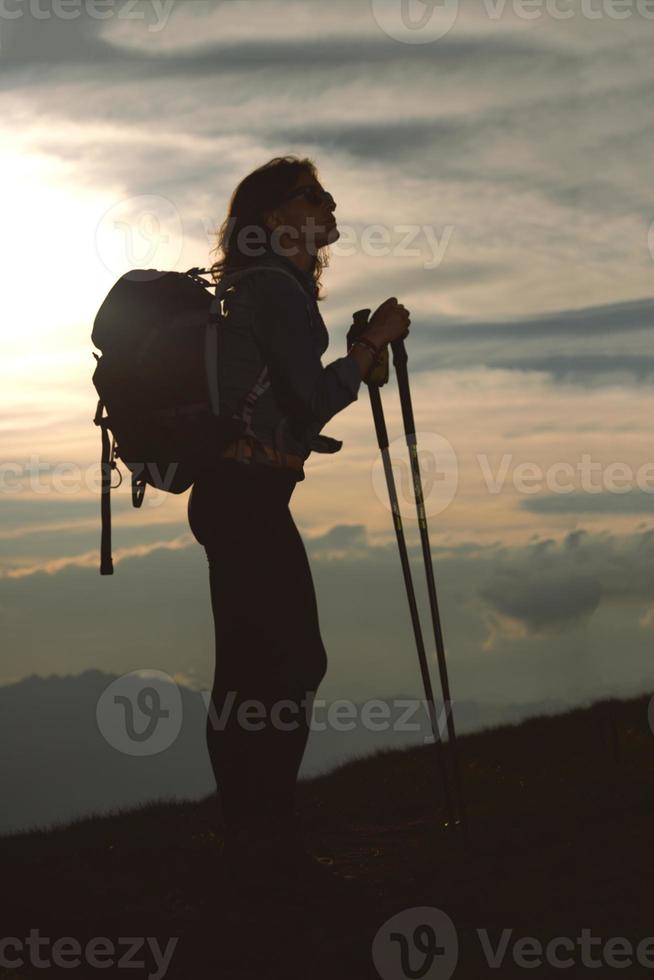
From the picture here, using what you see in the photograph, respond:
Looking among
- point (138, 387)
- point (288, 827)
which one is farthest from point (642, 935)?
point (138, 387)

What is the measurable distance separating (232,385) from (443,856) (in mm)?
3200

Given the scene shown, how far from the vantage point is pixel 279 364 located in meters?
5.11

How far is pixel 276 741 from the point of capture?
Answer: 5.39 meters

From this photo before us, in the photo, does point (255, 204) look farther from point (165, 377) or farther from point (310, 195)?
point (165, 377)

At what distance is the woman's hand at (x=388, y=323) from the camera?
5.67m

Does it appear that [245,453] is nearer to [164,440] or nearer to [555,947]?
[164,440]

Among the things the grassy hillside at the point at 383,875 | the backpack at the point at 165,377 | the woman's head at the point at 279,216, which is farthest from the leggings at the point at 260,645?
the woman's head at the point at 279,216

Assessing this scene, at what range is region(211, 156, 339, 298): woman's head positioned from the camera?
18.5 ft

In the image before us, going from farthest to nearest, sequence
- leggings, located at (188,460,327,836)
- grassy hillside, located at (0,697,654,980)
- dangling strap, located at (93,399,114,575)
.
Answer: dangling strap, located at (93,399,114,575)
leggings, located at (188,460,327,836)
grassy hillside, located at (0,697,654,980)

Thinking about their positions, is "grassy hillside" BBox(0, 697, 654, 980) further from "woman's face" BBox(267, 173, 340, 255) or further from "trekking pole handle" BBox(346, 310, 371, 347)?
"woman's face" BBox(267, 173, 340, 255)

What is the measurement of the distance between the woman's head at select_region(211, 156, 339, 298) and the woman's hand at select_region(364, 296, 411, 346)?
1.38ft

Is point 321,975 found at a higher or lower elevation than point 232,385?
lower

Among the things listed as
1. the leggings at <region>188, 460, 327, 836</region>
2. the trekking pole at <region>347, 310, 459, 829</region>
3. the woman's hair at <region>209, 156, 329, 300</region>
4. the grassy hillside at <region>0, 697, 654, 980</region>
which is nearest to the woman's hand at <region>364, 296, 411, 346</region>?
the woman's hair at <region>209, 156, 329, 300</region>

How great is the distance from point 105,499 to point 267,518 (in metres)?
1.14
